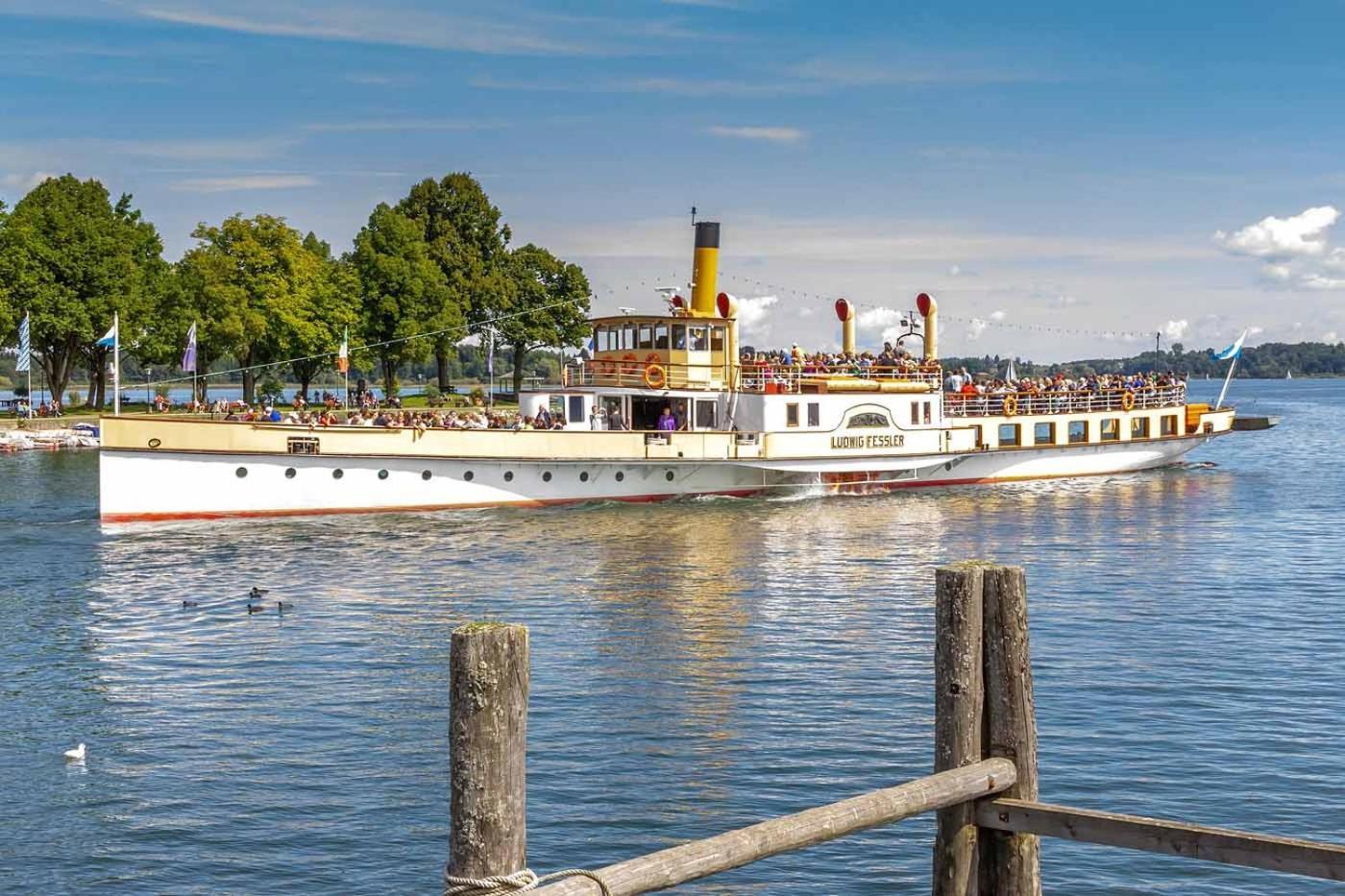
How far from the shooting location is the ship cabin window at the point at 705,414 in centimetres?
5047

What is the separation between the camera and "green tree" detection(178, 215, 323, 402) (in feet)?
270

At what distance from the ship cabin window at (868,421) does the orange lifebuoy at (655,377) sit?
7.33 m

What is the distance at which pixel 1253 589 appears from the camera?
3316 centimetres

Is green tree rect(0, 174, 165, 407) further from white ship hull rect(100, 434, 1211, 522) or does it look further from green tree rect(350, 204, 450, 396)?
white ship hull rect(100, 434, 1211, 522)

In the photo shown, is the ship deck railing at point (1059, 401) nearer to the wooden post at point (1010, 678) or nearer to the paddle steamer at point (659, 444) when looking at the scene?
the paddle steamer at point (659, 444)

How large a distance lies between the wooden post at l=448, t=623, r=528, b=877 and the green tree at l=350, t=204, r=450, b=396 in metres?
82.8

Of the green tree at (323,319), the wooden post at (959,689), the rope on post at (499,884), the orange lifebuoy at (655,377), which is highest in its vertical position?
the green tree at (323,319)

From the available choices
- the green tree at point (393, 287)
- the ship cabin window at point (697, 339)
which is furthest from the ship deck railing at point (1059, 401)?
the green tree at point (393, 287)

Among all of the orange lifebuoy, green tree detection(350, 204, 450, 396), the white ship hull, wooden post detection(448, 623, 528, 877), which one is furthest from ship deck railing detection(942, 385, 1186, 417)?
wooden post detection(448, 623, 528, 877)

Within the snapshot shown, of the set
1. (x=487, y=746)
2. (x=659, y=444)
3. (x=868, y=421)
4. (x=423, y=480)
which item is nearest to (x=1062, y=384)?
(x=868, y=421)

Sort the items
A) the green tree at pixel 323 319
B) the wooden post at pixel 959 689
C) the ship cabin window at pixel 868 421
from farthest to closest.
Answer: the green tree at pixel 323 319 < the ship cabin window at pixel 868 421 < the wooden post at pixel 959 689

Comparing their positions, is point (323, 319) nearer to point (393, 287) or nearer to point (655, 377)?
point (393, 287)

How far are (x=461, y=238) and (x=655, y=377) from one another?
2142 inches

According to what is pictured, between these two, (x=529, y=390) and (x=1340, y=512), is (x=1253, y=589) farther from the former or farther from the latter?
(x=529, y=390)
